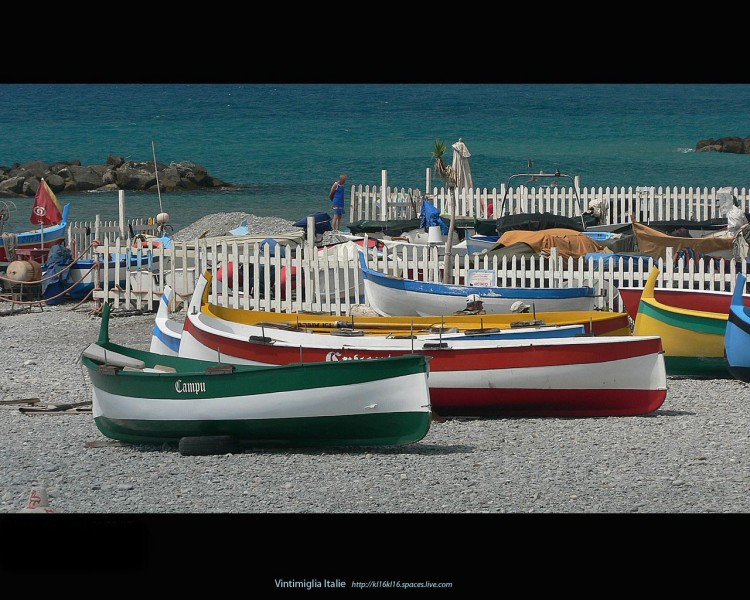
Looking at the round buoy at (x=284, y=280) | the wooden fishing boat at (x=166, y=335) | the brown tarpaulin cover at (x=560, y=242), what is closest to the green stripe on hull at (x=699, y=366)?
the brown tarpaulin cover at (x=560, y=242)

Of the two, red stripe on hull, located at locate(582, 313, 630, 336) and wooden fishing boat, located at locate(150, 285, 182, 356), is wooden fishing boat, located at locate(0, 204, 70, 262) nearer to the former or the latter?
wooden fishing boat, located at locate(150, 285, 182, 356)

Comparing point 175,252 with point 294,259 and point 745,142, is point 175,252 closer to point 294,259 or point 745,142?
point 294,259

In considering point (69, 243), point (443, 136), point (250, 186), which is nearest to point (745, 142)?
point (443, 136)

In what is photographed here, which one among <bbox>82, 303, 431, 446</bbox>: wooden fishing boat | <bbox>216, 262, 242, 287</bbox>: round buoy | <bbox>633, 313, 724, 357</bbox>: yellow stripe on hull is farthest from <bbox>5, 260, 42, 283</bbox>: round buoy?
<bbox>633, 313, 724, 357</bbox>: yellow stripe on hull

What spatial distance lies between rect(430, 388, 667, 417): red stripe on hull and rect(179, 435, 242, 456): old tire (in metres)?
2.25

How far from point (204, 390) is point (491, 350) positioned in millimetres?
2836

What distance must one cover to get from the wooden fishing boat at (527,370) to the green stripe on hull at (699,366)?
2.15 metres

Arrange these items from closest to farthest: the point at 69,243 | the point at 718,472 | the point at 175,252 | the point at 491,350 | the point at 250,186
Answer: the point at 718,472
the point at 491,350
the point at 175,252
the point at 69,243
the point at 250,186

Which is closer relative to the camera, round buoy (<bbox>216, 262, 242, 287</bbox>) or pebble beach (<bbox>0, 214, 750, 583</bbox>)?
pebble beach (<bbox>0, 214, 750, 583</bbox>)

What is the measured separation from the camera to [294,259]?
16734 millimetres

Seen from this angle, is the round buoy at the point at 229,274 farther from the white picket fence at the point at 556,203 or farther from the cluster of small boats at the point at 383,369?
the white picket fence at the point at 556,203

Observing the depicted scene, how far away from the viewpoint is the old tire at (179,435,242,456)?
988 cm

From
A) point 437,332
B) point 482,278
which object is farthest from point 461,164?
point 437,332

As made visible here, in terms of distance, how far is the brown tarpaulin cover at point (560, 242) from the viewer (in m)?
16.7
